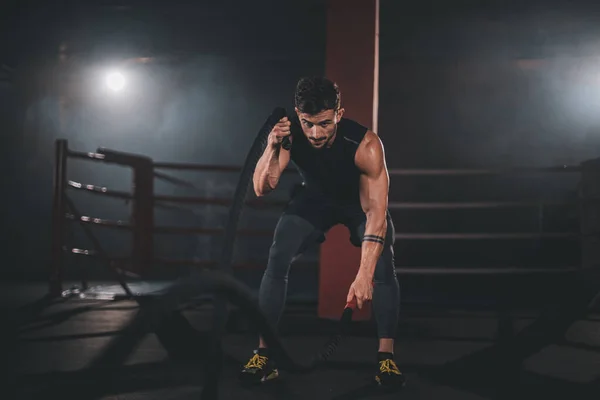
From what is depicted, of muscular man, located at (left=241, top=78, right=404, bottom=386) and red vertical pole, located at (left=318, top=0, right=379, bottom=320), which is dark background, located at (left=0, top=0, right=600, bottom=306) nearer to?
red vertical pole, located at (left=318, top=0, right=379, bottom=320)

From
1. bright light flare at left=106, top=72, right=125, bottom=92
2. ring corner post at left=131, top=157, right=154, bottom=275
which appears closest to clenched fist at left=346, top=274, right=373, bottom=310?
ring corner post at left=131, top=157, right=154, bottom=275

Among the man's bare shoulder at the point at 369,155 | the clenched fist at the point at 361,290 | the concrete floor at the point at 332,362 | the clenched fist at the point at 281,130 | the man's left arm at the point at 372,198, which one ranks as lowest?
the concrete floor at the point at 332,362

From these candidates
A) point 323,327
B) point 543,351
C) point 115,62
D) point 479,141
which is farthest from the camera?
point 115,62

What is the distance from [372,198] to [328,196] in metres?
0.25

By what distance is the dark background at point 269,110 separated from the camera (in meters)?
7.09

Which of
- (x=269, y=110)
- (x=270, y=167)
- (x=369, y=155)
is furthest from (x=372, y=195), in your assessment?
(x=269, y=110)

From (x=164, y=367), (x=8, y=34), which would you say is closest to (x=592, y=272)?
(x=164, y=367)

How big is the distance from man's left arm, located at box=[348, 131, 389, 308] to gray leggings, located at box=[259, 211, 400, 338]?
0.20m

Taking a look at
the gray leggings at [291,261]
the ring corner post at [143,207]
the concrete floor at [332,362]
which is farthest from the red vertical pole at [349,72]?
the ring corner post at [143,207]

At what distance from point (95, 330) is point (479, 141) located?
5.08m

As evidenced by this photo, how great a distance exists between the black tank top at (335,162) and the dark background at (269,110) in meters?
4.44

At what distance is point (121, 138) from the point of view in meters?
7.74

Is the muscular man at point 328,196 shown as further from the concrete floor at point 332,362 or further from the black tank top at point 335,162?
the concrete floor at point 332,362

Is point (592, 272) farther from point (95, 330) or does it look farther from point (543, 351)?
point (95, 330)
